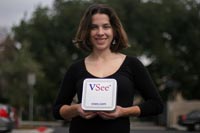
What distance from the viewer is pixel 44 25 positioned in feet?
180

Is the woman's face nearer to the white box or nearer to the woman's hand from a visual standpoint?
the white box

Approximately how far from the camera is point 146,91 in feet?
10.3

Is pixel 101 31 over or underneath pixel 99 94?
over

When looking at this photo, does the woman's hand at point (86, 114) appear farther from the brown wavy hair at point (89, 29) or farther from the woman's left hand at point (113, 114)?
the brown wavy hair at point (89, 29)

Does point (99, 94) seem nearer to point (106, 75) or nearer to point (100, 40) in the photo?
point (106, 75)

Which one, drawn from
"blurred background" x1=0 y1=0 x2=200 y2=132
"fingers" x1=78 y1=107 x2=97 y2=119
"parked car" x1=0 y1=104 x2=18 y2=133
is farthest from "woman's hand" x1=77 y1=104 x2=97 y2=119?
"blurred background" x1=0 y1=0 x2=200 y2=132

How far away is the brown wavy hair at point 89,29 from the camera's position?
10.5 feet

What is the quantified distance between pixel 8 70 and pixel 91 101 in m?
39.1

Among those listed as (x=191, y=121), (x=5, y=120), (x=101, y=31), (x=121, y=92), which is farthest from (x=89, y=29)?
(x=191, y=121)

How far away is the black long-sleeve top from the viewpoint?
9.96ft

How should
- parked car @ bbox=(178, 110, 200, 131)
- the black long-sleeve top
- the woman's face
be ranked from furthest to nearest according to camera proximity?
1. parked car @ bbox=(178, 110, 200, 131)
2. the woman's face
3. the black long-sleeve top

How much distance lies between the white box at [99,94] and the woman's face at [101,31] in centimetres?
27

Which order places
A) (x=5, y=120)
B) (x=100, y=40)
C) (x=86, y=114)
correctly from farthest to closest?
(x=5, y=120)
(x=100, y=40)
(x=86, y=114)

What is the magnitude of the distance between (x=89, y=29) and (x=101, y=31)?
0.26 ft
